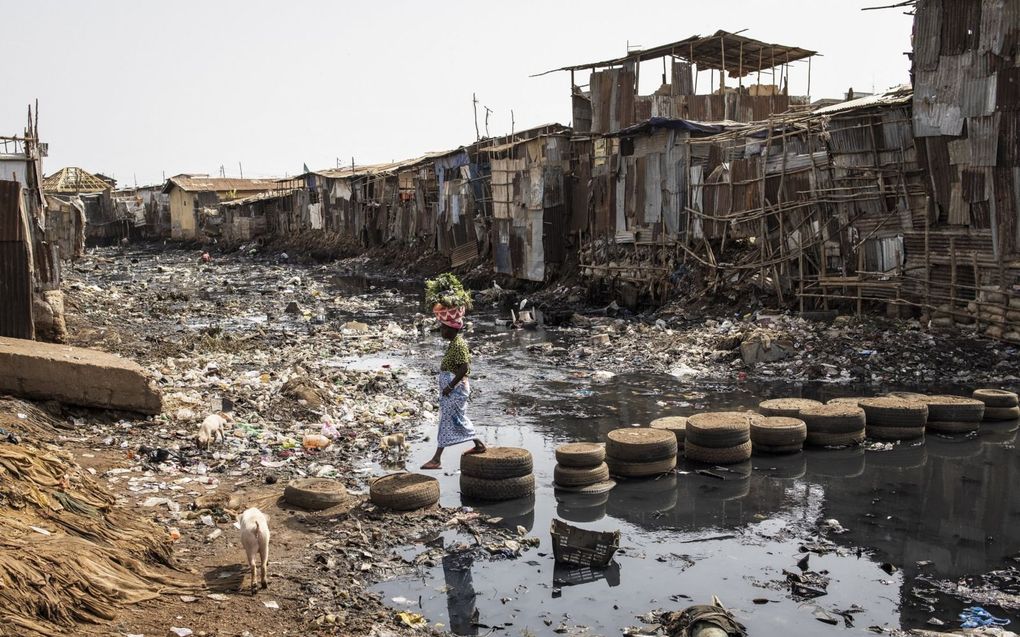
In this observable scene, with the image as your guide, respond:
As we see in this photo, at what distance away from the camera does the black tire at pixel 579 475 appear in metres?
7.11

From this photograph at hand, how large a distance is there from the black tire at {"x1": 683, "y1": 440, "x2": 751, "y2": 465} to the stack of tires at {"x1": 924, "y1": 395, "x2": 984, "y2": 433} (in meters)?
2.49

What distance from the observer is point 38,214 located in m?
11.4

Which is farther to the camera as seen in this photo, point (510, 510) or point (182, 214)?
point (182, 214)

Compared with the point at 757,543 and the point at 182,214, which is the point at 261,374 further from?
the point at 182,214

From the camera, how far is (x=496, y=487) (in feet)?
22.3

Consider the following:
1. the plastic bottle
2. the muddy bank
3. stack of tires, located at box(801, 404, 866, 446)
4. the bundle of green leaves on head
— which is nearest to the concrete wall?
the muddy bank

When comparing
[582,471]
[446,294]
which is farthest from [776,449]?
[446,294]

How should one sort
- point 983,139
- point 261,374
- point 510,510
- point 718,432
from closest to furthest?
1. point 510,510
2. point 718,432
3. point 261,374
4. point 983,139

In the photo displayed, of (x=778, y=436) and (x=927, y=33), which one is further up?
(x=927, y=33)

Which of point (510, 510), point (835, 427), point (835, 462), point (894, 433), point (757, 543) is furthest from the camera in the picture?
point (894, 433)

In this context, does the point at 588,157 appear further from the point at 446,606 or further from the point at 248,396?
the point at 446,606

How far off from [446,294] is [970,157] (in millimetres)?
9027

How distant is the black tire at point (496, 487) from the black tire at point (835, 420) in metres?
3.29

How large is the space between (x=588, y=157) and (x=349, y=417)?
13.5 m
